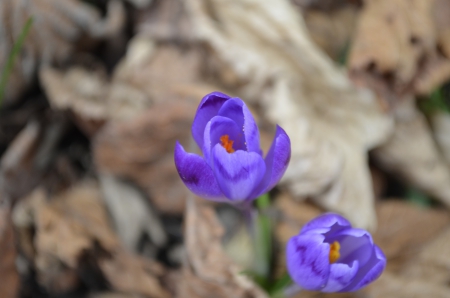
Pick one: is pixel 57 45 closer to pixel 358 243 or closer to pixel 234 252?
pixel 234 252

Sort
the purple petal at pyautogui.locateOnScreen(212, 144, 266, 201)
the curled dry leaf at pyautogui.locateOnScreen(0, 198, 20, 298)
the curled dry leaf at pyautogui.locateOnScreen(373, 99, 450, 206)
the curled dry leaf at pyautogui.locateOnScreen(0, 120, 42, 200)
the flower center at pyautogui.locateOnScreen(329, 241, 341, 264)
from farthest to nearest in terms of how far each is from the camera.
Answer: the curled dry leaf at pyautogui.locateOnScreen(373, 99, 450, 206), the curled dry leaf at pyautogui.locateOnScreen(0, 120, 42, 200), the curled dry leaf at pyautogui.locateOnScreen(0, 198, 20, 298), the flower center at pyautogui.locateOnScreen(329, 241, 341, 264), the purple petal at pyautogui.locateOnScreen(212, 144, 266, 201)

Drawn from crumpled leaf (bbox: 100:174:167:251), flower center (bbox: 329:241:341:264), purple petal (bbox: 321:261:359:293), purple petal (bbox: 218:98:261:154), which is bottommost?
crumpled leaf (bbox: 100:174:167:251)

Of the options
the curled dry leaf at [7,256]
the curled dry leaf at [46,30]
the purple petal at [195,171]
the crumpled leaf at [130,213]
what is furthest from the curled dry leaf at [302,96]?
the curled dry leaf at [7,256]

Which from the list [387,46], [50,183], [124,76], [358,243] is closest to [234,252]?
[358,243]

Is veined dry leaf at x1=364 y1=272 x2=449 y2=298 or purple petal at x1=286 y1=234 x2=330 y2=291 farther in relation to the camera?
veined dry leaf at x1=364 y1=272 x2=449 y2=298

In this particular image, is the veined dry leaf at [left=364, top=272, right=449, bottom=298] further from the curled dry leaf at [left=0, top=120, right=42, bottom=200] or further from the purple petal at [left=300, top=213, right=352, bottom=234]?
the curled dry leaf at [left=0, top=120, right=42, bottom=200]

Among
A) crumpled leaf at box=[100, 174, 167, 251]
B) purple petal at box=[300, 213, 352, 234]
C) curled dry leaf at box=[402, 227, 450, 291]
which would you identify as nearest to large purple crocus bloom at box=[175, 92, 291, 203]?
purple petal at box=[300, 213, 352, 234]

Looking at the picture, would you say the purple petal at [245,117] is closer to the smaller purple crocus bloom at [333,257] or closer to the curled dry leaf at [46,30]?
the smaller purple crocus bloom at [333,257]
